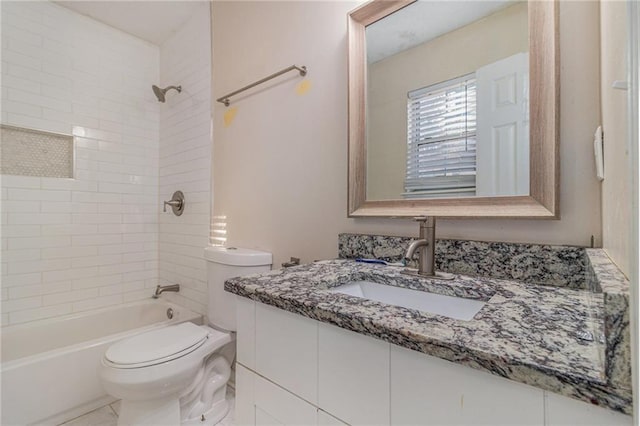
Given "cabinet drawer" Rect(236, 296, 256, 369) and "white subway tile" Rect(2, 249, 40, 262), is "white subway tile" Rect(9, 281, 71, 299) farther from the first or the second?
"cabinet drawer" Rect(236, 296, 256, 369)

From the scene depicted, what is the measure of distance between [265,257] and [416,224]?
2.59 feet

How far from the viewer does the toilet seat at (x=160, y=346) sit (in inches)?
46.0

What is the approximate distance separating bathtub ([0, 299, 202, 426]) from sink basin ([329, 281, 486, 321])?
1.40m

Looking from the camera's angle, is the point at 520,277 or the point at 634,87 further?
the point at 520,277

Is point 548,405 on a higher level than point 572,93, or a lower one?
lower

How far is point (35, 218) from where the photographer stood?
1.89 m

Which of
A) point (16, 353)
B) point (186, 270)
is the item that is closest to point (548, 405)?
point (186, 270)

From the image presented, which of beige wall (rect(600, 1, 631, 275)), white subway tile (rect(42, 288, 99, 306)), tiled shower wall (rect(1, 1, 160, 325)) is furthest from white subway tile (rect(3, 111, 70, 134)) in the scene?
beige wall (rect(600, 1, 631, 275))

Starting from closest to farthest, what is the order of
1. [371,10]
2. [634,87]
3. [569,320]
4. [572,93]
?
[634,87] → [569,320] → [572,93] → [371,10]

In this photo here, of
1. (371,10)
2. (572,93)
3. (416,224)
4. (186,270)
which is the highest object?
(371,10)

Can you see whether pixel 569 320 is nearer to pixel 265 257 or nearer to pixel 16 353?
pixel 265 257

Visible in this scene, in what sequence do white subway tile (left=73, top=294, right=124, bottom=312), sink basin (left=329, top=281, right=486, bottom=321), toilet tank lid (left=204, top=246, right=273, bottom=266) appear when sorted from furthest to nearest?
1. white subway tile (left=73, top=294, right=124, bottom=312)
2. toilet tank lid (left=204, top=246, right=273, bottom=266)
3. sink basin (left=329, top=281, right=486, bottom=321)

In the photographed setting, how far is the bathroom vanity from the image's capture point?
365 mm

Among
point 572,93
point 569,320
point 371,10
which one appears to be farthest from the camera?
point 371,10
